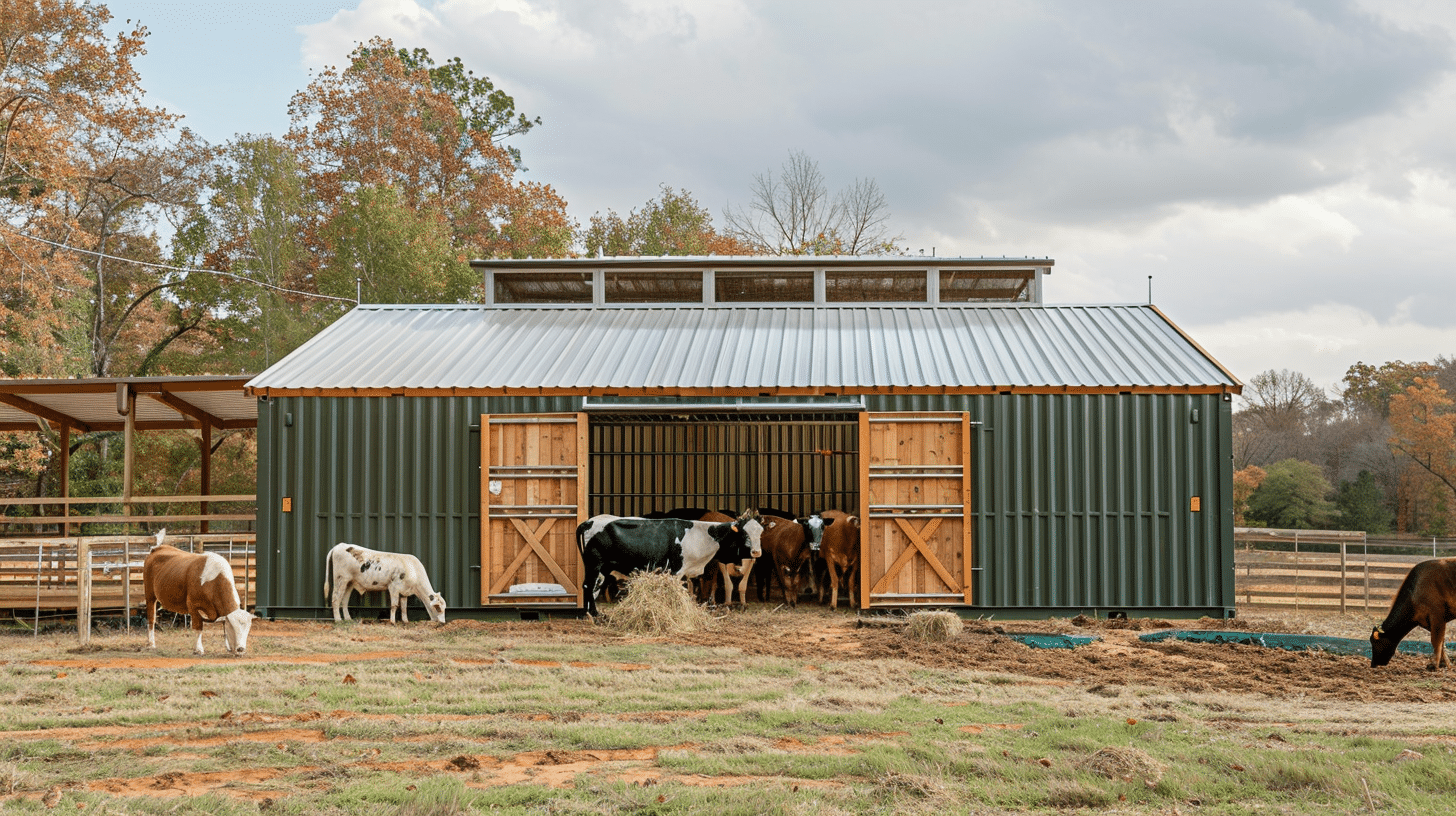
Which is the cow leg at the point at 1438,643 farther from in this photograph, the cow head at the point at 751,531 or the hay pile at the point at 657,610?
the cow head at the point at 751,531

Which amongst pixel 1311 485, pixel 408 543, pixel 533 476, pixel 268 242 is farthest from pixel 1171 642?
pixel 1311 485

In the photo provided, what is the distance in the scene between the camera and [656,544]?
14.9 m

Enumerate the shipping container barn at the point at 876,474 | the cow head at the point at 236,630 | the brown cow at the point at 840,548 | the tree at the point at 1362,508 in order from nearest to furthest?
the cow head at the point at 236,630 < the shipping container barn at the point at 876,474 < the brown cow at the point at 840,548 < the tree at the point at 1362,508

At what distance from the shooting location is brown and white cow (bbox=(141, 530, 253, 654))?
11.3 meters

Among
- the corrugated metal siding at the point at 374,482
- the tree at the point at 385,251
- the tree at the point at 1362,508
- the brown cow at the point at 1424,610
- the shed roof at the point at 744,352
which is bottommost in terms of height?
the tree at the point at 1362,508

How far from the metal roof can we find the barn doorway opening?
6.95 metres

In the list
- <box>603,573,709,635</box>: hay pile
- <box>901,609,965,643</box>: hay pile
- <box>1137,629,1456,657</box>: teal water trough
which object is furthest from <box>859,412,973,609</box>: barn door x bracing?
<box>1137,629,1456,657</box>: teal water trough

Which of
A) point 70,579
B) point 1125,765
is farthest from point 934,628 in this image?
point 70,579

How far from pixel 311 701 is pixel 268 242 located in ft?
92.5

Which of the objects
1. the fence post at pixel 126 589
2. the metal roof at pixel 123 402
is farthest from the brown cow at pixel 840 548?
the fence post at pixel 126 589

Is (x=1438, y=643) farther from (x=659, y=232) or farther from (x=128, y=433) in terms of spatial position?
(x=659, y=232)

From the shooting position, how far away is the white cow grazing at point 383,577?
46.4 ft

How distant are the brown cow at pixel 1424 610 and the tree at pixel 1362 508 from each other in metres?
35.9

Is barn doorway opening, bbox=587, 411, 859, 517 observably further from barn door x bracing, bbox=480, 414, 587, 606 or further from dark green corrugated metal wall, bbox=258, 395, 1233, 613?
dark green corrugated metal wall, bbox=258, 395, 1233, 613
